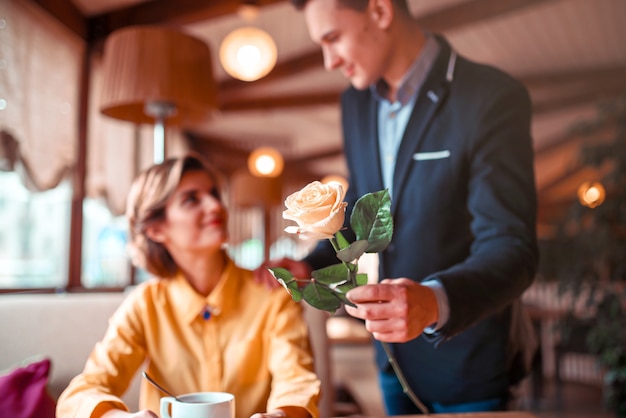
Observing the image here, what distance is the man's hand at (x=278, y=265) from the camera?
53.9 inches

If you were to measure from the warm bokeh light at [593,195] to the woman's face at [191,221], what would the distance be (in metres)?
2.89

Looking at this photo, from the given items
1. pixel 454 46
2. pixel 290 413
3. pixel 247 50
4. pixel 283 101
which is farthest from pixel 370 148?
pixel 283 101

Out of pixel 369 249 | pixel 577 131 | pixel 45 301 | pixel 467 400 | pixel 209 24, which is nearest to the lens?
pixel 369 249

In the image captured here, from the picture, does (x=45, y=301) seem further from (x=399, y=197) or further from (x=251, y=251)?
(x=251, y=251)

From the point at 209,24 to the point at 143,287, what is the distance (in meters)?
3.66

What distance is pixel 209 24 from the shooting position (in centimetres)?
462

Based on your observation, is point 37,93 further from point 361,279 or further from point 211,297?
A: point 361,279

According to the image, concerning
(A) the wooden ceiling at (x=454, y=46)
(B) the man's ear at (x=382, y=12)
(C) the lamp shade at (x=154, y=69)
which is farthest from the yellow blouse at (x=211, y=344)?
(A) the wooden ceiling at (x=454, y=46)

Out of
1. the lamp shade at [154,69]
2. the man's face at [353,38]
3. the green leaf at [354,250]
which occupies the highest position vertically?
the lamp shade at [154,69]

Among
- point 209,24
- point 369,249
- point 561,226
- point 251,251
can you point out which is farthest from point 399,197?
point 251,251

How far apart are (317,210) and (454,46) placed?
196 inches

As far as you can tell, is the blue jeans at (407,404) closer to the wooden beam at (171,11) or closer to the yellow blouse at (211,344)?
the yellow blouse at (211,344)

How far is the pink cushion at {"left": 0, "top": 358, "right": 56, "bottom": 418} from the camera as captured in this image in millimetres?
1226

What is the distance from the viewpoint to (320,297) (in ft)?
2.60
